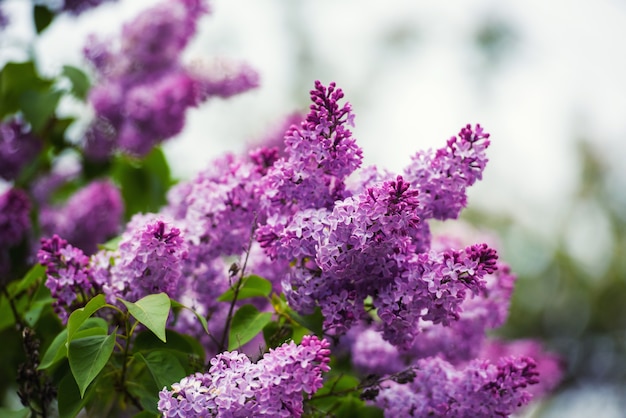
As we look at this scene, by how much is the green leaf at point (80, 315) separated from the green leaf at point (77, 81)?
1.21 meters

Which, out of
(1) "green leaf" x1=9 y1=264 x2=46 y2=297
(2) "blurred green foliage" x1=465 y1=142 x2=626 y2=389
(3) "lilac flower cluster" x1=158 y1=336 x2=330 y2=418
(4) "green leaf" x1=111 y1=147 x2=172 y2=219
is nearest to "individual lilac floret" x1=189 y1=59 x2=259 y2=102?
(4) "green leaf" x1=111 y1=147 x2=172 y2=219

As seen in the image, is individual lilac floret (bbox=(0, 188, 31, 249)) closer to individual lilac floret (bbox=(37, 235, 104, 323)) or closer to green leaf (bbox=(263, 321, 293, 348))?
individual lilac floret (bbox=(37, 235, 104, 323))

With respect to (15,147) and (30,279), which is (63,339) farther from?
(15,147)

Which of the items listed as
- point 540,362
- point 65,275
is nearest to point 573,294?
point 540,362

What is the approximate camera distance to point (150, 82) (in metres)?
2.15

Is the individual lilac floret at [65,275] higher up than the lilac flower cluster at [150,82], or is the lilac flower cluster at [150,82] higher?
the lilac flower cluster at [150,82]

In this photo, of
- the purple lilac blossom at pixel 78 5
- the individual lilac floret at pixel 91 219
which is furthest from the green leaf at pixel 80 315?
the purple lilac blossom at pixel 78 5

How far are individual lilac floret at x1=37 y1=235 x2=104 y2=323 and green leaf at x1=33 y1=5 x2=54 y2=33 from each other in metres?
1.22

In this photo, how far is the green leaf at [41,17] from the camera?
227 cm

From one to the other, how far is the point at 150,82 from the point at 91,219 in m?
0.41

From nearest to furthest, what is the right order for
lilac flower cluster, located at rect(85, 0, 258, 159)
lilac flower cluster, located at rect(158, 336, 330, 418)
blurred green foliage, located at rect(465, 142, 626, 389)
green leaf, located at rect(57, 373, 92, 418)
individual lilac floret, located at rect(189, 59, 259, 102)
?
lilac flower cluster, located at rect(158, 336, 330, 418), green leaf, located at rect(57, 373, 92, 418), lilac flower cluster, located at rect(85, 0, 258, 159), individual lilac floret, located at rect(189, 59, 259, 102), blurred green foliage, located at rect(465, 142, 626, 389)

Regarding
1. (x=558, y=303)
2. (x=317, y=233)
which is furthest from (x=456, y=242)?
(x=558, y=303)

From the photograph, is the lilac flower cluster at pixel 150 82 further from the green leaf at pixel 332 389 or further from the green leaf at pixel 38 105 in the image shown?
the green leaf at pixel 332 389

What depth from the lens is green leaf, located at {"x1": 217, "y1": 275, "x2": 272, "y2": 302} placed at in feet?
4.18
